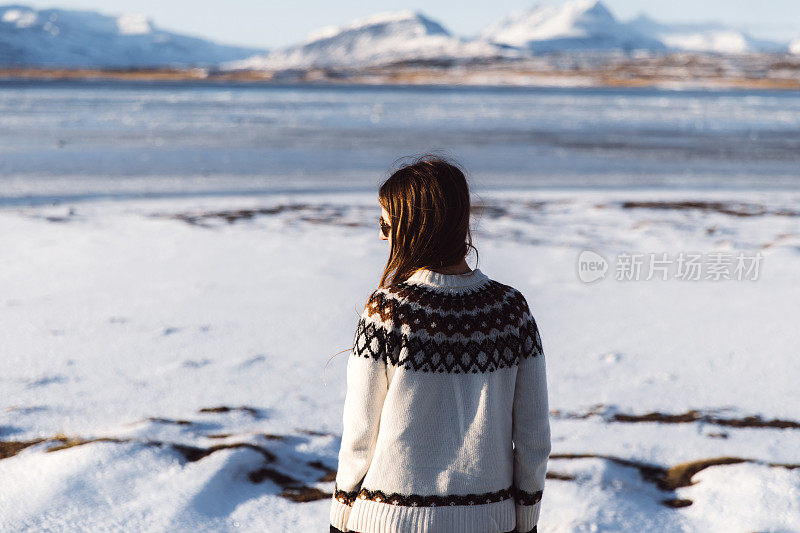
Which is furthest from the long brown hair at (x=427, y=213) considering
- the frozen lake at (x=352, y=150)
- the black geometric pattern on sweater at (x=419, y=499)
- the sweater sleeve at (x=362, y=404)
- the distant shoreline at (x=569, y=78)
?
the distant shoreline at (x=569, y=78)

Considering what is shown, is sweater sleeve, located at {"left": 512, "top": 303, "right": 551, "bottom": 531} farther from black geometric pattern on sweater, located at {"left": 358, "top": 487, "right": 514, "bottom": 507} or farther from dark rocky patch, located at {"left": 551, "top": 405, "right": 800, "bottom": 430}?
dark rocky patch, located at {"left": 551, "top": 405, "right": 800, "bottom": 430}

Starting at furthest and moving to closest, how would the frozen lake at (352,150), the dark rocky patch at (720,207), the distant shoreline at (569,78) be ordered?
the distant shoreline at (569,78)
the frozen lake at (352,150)
the dark rocky patch at (720,207)

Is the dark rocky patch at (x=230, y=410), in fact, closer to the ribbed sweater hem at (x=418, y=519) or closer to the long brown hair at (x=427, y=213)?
the ribbed sweater hem at (x=418, y=519)

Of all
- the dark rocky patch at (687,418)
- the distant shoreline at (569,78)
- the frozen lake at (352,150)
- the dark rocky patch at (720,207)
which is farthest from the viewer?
the distant shoreline at (569,78)

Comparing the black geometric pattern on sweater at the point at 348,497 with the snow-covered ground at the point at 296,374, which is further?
the snow-covered ground at the point at 296,374

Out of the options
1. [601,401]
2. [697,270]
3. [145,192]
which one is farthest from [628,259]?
[145,192]

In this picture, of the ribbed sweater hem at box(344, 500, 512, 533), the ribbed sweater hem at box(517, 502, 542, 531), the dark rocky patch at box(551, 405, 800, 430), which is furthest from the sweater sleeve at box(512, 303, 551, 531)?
the dark rocky patch at box(551, 405, 800, 430)

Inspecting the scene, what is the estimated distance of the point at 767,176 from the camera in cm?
1280

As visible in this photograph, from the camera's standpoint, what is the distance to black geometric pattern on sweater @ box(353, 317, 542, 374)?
→ 1.56 metres

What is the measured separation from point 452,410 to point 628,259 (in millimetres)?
5664

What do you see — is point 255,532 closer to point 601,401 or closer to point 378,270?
point 601,401

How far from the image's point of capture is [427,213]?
61.1 inches

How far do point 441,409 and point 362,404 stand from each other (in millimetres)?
179

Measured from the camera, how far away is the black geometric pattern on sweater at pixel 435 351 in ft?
5.12
